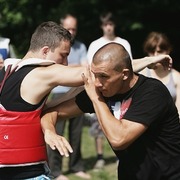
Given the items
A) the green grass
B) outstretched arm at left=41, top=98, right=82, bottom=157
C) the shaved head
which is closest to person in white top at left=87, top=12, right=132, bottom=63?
the green grass

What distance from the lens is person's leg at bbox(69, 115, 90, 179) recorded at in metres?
8.14

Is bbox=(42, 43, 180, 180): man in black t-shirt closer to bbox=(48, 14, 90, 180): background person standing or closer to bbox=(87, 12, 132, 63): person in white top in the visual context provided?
bbox=(48, 14, 90, 180): background person standing

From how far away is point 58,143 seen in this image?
3.74 m

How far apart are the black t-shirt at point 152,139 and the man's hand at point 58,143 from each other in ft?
1.42

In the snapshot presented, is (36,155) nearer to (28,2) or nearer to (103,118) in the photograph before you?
(103,118)

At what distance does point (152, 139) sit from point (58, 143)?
64cm

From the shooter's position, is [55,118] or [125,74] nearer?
[125,74]

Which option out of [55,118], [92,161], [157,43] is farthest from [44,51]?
[92,161]

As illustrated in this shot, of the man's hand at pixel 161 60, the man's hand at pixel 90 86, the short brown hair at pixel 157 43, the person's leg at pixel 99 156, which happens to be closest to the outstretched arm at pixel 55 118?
the man's hand at pixel 90 86

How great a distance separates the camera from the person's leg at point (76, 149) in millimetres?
8141

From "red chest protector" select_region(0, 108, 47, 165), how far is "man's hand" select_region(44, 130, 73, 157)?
217 mm

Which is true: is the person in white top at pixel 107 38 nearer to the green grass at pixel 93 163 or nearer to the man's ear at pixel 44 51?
the green grass at pixel 93 163

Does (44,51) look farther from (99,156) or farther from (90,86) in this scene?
(99,156)

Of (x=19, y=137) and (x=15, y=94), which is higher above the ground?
(x=15, y=94)
